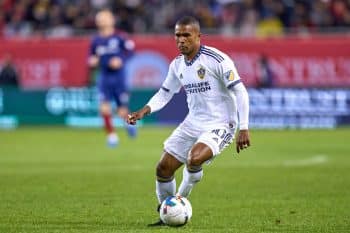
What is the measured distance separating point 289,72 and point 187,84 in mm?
19753

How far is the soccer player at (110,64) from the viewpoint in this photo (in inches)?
870

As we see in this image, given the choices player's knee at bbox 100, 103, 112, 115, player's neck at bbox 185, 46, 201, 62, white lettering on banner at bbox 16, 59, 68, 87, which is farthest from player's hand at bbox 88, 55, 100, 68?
player's neck at bbox 185, 46, 201, 62

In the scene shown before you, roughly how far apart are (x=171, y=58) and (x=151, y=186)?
1568cm

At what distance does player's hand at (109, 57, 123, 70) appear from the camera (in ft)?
72.8

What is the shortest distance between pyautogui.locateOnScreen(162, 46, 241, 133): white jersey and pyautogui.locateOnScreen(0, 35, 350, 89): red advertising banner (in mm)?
18442

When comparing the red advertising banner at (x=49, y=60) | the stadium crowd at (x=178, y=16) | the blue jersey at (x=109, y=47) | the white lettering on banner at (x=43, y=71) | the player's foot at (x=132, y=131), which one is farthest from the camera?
the white lettering on banner at (x=43, y=71)

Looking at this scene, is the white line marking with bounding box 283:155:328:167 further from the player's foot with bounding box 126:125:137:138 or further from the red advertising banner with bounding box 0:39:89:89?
the red advertising banner with bounding box 0:39:89:89

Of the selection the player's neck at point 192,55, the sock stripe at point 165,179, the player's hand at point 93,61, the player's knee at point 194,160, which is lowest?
the player's hand at point 93,61

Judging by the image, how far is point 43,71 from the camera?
30516 millimetres

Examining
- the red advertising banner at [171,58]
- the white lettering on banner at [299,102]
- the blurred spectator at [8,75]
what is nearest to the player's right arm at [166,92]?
the white lettering on banner at [299,102]

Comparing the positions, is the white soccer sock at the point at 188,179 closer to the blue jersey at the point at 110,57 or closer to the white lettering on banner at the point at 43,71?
the blue jersey at the point at 110,57

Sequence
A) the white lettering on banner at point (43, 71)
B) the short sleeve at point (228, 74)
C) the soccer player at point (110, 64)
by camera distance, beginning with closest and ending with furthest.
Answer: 1. the short sleeve at point (228, 74)
2. the soccer player at point (110, 64)
3. the white lettering on banner at point (43, 71)

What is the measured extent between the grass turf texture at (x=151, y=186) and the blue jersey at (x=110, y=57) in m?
1.30

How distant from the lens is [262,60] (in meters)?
28.7
